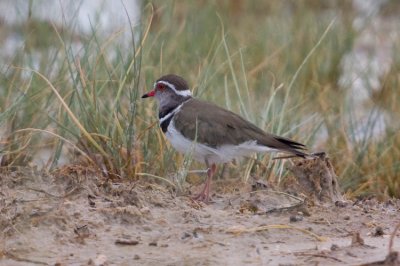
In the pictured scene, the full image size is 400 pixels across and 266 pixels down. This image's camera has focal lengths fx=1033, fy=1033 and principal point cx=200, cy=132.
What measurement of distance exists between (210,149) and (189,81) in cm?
217

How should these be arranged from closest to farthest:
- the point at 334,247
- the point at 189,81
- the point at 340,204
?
the point at 334,247, the point at 340,204, the point at 189,81

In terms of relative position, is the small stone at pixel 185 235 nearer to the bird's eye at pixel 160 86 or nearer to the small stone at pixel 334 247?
the small stone at pixel 334 247

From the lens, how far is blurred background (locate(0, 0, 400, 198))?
6.13 metres


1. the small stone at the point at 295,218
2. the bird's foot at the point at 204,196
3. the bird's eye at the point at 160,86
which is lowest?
→ the bird's foot at the point at 204,196

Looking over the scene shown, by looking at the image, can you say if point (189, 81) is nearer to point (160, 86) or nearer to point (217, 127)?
point (160, 86)

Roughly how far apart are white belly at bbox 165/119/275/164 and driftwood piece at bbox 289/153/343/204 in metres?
0.33

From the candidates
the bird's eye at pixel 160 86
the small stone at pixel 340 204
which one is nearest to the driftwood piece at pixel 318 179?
the small stone at pixel 340 204

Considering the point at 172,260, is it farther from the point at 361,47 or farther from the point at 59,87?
the point at 361,47

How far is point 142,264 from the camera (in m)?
4.61

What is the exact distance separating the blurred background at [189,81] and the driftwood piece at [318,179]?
451 millimetres

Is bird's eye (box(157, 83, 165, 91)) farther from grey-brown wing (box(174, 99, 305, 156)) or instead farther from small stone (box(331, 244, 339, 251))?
small stone (box(331, 244, 339, 251))

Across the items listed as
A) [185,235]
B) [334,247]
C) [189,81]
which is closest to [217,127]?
[185,235]

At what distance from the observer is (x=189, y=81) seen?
26.9 ft

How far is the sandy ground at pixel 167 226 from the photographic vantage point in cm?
472
